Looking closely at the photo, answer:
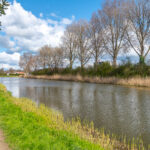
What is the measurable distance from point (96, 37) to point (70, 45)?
1015 centimetres

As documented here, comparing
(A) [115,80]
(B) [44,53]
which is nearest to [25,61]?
(B) [44,53]

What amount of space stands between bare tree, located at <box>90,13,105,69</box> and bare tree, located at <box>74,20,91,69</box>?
6.07 ft

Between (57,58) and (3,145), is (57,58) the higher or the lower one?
the higher one

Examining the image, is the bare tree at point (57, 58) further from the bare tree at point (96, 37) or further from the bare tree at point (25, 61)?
the bare tree at point (25, 61)

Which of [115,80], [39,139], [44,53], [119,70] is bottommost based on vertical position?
[39,139]

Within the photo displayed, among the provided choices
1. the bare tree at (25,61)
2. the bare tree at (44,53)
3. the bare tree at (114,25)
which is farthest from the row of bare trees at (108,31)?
the bare tree at (25,61)

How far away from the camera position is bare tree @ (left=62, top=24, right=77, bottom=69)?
129 feet

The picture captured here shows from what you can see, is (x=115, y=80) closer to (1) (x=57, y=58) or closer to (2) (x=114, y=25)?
(2) (x=114, y=25)

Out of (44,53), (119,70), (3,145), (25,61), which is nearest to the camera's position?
(3,145)

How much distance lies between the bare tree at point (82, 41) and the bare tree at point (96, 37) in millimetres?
1850

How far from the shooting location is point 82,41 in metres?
37.1

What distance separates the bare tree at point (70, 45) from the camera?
39469 millimetres

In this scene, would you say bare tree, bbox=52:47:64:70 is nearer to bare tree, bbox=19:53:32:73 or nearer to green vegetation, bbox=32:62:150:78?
green vegetation, bbox=32:62:150:78

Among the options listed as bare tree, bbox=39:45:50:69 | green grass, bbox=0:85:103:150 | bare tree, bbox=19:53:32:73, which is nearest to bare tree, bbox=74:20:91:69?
bare tree, bbox=39:45:50:69
